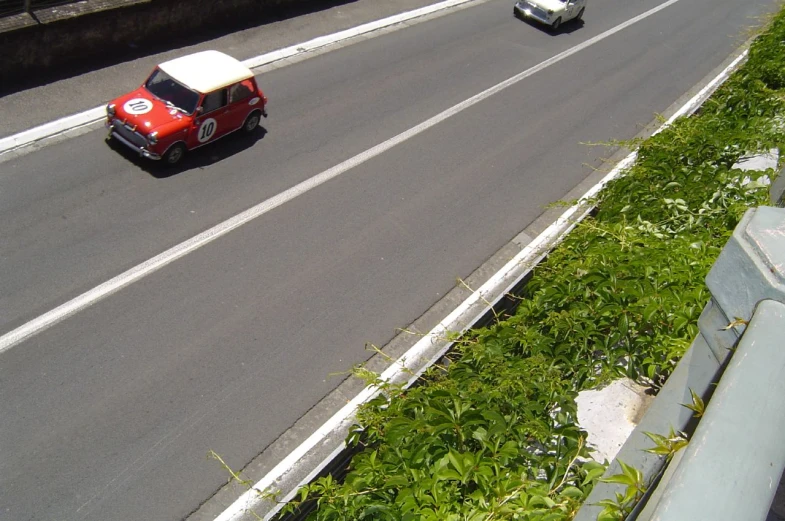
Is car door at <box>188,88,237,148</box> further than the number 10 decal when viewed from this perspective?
No

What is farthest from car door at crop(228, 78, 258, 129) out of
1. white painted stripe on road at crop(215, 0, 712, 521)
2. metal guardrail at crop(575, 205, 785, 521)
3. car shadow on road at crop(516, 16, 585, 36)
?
car shadow on road at crop(516, 16, 585, 36)

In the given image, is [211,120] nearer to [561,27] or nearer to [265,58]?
[265,58]

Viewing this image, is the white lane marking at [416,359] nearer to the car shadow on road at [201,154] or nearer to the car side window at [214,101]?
the car shadow on road at [201,154]

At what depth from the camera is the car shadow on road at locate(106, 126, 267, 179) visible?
511 inches

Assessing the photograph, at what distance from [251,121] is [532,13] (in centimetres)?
1306

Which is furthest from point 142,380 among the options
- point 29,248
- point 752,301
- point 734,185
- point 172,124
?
point 752,301

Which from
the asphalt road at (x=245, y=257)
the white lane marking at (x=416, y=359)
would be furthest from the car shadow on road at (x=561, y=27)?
the white lane marking at (x=416, y=359)

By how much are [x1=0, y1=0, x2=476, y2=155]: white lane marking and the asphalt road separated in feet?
1.52

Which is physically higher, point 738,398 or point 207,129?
point 738,398

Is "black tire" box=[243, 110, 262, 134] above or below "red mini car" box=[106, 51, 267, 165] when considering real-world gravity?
below

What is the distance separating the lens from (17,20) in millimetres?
13727

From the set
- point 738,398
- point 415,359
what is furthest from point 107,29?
point 738,398

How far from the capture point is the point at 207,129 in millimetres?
Answer: 13445

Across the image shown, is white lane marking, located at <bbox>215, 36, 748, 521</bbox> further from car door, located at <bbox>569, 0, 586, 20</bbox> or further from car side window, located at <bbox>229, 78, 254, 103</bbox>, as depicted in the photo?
car door, located at <bbox>569, 0, 586, 20</bbox>
